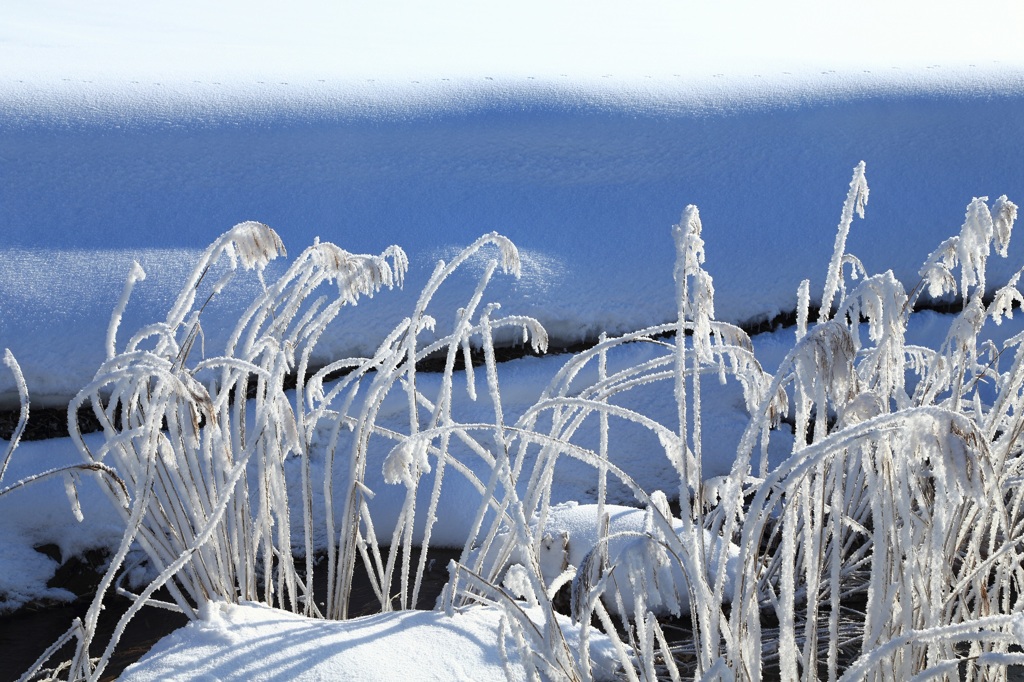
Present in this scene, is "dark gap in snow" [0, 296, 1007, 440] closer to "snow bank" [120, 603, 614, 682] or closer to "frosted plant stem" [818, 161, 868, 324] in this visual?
"snow bank" [120, 603, 614, 682]

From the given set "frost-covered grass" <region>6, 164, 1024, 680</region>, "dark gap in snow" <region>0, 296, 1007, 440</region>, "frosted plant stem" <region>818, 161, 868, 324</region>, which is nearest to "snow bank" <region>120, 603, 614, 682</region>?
"frost-covered grass" <region>6, 164, 1024, 680</region>

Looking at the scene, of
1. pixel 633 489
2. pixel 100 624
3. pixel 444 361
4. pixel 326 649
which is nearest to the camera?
pixel 633 489

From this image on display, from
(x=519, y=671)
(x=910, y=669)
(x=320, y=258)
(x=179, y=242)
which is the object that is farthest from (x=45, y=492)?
(x=910, y=669)

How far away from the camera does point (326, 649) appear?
112 cm

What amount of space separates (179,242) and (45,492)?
0.78 m

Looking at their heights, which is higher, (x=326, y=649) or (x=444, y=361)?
(x=444, y=361)

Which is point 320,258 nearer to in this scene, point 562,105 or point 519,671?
point 519,671

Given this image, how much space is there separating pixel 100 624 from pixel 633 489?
106 cm

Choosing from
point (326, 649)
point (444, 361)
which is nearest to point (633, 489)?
point (326, 649)

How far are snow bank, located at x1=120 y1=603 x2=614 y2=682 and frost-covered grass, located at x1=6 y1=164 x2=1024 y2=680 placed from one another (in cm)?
2

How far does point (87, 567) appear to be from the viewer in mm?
1742

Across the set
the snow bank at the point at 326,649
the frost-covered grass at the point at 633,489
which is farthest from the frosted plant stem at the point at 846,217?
the snow bank at the point at 326,649

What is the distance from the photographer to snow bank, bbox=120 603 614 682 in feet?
3.56

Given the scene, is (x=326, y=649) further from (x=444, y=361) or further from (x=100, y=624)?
(x=444, y=361)
